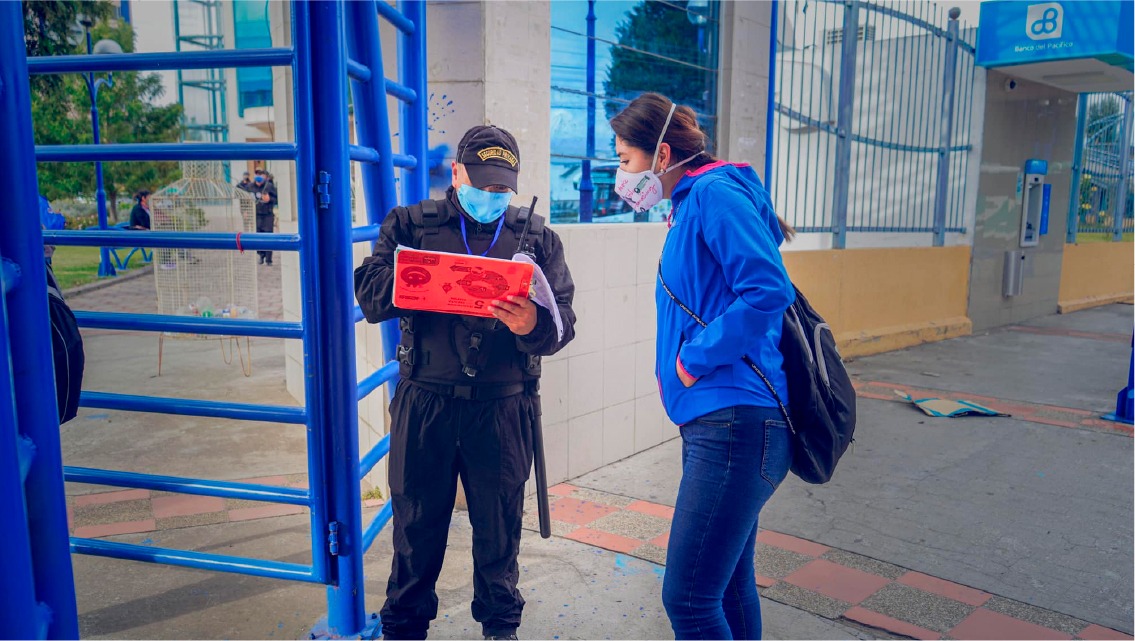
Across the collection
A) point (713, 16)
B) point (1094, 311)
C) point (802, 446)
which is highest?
point (713, 16)

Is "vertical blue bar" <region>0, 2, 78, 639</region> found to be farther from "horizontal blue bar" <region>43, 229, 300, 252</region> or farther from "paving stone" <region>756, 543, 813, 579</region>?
"paving stone" <region>756, 543, 813, 579</region>

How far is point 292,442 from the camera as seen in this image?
547 centimetres

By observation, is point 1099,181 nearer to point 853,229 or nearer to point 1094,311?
point 1094,311

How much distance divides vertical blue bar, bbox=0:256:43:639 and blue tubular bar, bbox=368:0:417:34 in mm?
2072

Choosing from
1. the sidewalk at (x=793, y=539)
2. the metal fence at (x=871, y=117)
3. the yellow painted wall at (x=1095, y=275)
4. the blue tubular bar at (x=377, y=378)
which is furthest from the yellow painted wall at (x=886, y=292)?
the blue tubular bar at (x=377, y=378)

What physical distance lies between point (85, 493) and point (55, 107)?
16.3 metres

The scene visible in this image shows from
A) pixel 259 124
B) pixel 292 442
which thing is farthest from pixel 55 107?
pixel 292 442

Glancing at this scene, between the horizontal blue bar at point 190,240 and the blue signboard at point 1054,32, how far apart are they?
9.45 m

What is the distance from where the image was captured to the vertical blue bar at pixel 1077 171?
1279cm

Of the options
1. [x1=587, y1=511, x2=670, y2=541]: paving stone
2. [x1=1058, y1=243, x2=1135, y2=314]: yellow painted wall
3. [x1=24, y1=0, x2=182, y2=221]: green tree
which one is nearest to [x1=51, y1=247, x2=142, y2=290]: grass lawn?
[x1=24, y1=0, x2=182, y2=221]: green tree

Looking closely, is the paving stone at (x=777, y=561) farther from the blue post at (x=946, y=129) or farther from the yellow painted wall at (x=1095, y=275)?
the yellow painted wall at (x=1095, y=275)

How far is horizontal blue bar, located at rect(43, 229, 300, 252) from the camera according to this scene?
8.51 feet

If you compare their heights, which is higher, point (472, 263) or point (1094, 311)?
point (472, 263)

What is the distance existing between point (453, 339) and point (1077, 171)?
13672 millimetres
